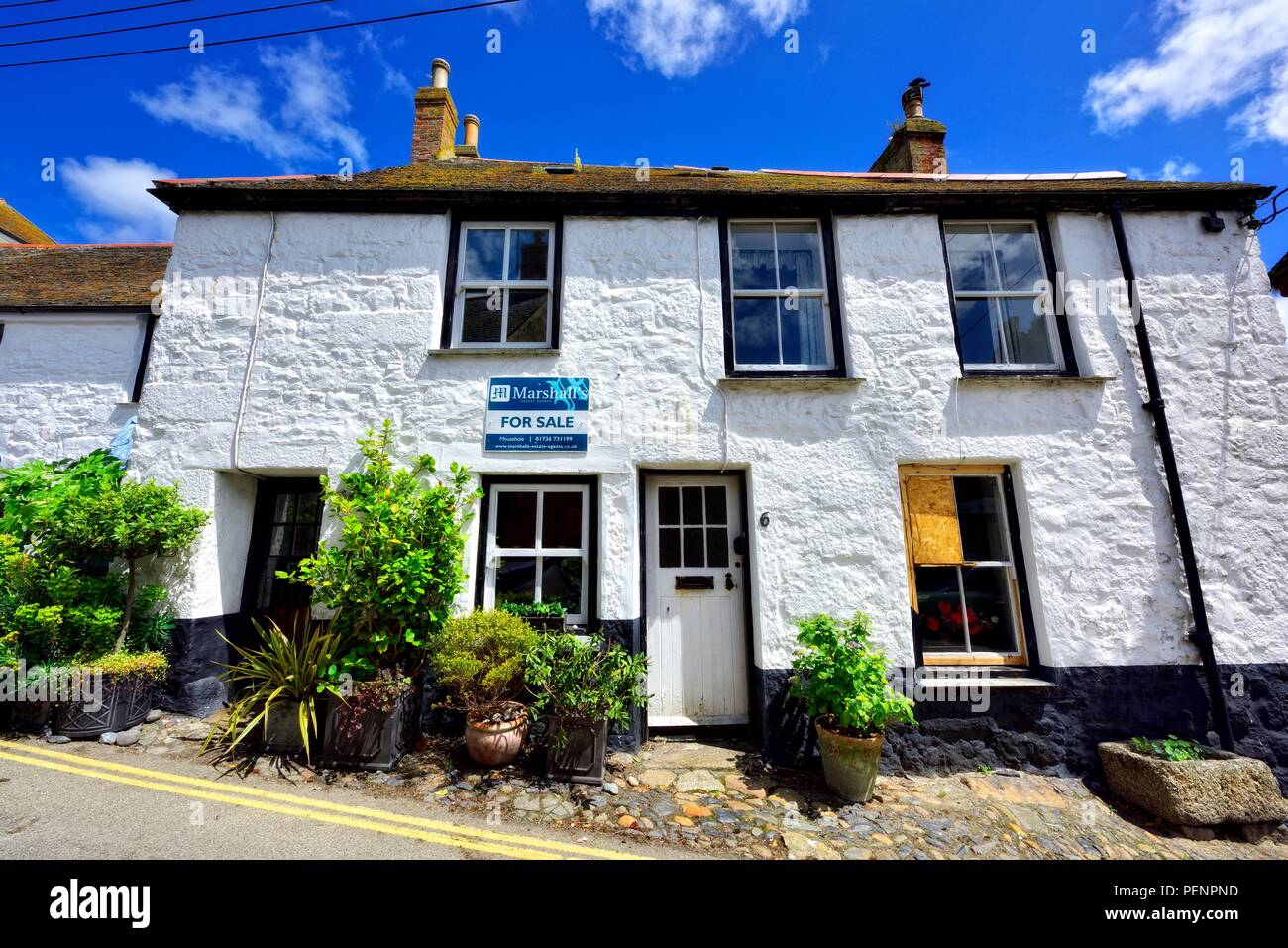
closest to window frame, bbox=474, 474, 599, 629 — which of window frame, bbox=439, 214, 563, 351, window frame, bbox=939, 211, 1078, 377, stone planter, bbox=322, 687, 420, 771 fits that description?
stone planter, bbox=322, 687, 420, 771

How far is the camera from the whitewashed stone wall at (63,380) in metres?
7.68

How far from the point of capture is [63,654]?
4.57 m

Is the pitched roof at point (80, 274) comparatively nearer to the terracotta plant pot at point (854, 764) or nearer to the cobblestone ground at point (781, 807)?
the cobblestone ground at point (781, 807)

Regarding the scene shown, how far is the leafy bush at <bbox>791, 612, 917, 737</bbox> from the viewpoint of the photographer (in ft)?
13.1

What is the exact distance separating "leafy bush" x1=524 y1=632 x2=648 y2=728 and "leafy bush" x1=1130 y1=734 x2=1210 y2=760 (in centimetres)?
449

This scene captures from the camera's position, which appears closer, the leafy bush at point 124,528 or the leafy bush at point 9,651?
the leafy bush at point 9,651

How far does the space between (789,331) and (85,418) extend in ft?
35.2

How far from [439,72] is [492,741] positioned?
34.5ft

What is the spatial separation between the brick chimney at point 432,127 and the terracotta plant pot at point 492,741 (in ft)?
28.0

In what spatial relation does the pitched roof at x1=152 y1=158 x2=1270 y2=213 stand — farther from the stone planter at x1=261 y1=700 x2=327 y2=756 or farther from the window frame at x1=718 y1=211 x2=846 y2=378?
the stone planter at x1=261 y1=700 x2=327 y2=756

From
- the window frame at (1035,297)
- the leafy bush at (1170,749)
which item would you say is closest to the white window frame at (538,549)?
the window frame at (1035,297)
